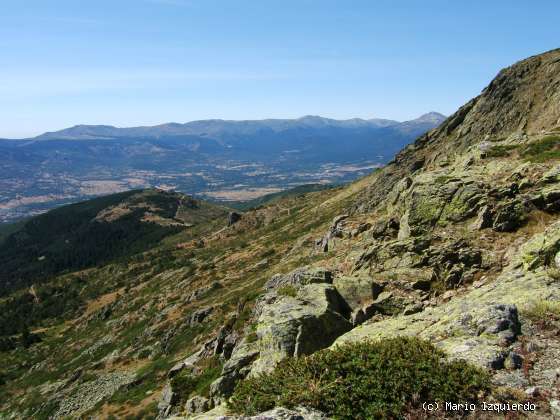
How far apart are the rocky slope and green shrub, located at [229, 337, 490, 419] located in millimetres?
565

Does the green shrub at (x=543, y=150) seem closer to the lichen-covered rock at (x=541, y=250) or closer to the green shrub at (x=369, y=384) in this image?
the lichen-covered rock at (x=541, y=250)

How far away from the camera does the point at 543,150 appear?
26.7 m

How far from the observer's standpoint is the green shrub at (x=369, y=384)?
9.84 m

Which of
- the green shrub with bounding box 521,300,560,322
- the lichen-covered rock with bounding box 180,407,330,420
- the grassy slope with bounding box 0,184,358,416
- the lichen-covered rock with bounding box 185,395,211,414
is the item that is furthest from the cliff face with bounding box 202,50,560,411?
the grassy slope with bounding box 0,184,358,416

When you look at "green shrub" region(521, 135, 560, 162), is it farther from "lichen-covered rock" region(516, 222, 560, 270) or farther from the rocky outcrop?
the rocky outcrop

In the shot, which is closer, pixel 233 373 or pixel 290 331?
pixel 290 331

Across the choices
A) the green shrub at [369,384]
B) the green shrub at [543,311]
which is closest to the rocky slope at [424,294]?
the green shrub at [543,311]

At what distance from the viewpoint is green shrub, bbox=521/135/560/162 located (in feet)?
81.6

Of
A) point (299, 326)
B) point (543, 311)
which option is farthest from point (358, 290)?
point (543, 311)

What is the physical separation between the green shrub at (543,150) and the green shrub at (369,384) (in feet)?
62.8

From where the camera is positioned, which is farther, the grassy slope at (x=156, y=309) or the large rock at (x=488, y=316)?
the grassy slope at (x=156, y=309)

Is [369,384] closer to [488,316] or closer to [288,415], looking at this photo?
[288,415]

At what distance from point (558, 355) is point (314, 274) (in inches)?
539

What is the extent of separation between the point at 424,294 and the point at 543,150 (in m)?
15.6
